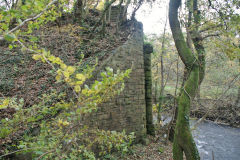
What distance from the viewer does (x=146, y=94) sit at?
8758mm

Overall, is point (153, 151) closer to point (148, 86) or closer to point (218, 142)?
point (148, 86)

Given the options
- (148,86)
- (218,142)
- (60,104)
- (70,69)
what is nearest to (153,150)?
(148,86)

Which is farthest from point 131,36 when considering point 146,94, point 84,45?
A: point 146,94

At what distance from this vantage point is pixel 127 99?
707cm

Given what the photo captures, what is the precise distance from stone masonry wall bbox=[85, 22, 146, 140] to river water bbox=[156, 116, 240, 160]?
2.24 meters

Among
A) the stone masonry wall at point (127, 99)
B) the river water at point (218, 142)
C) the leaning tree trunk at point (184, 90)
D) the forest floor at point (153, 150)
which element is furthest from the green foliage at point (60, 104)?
the river water at point (218, 142)

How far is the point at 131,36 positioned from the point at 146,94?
3.00m

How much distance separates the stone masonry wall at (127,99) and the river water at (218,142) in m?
2.24

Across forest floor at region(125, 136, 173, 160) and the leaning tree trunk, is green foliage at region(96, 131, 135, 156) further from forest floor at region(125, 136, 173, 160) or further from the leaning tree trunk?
forest floor at region(125, 136, 173, 160)

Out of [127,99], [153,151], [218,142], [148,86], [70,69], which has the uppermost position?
[70,69]

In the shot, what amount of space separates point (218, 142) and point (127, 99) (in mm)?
6556

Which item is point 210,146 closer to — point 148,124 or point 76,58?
point 148,124

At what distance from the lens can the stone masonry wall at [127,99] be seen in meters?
6.18

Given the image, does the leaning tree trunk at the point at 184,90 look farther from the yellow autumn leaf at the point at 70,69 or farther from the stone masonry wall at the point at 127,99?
the yellow autumn leaf at the point at 70,69
